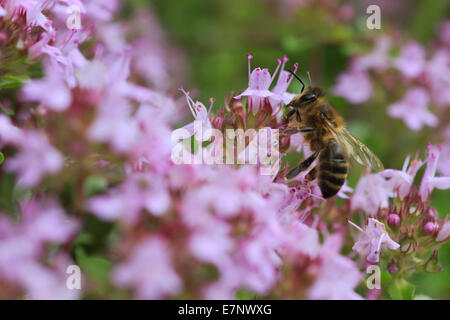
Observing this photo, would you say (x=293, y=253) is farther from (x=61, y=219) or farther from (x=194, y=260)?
(x=61, y=219)

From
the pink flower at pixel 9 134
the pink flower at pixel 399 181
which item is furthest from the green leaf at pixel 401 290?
the pink flower at pixel 9 134

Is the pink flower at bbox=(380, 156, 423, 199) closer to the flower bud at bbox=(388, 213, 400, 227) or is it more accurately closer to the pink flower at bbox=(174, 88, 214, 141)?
the flower bud at bbox=(388, 213, 400, 227)

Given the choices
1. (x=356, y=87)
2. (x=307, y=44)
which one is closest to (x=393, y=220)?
(x=356, y=87)

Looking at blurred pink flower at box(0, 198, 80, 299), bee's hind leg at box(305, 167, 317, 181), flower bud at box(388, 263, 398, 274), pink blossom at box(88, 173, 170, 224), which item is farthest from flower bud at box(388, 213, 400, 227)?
blurred pink flower at box(0, 198, 80, 299)

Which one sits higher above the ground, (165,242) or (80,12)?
(80,12)

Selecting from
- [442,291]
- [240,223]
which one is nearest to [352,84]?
[442,291]
